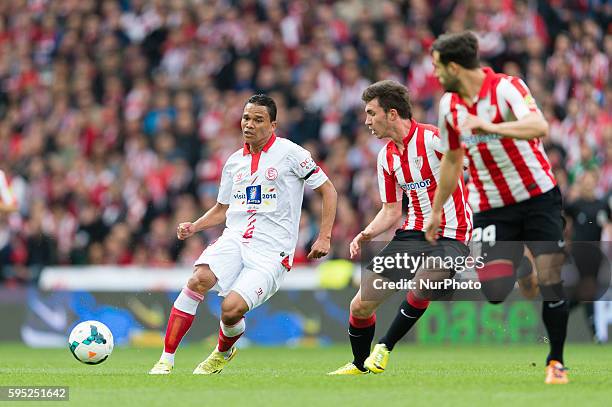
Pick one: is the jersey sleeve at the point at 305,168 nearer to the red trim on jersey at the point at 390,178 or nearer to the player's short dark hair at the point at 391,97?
the red trim on jersey at the point at 390,178

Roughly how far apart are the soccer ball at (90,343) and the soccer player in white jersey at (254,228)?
0.46 meters

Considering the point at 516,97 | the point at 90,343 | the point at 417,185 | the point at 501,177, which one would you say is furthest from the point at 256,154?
the point at 516,97

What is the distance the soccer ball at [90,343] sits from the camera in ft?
29.9

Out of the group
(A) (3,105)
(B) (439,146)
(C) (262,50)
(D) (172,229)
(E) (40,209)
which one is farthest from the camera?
(A) (3,105)

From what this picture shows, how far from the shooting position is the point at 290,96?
1856 cm

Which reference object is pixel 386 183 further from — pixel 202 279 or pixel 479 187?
pixel 202 279

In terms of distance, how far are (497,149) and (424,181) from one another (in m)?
1.18

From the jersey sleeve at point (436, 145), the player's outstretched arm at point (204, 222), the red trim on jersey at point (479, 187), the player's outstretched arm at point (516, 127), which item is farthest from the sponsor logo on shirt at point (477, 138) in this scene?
the player's outstretched arm at point (204, 222)

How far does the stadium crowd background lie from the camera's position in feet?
55.2

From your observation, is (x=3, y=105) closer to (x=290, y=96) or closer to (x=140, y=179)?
(x=140, y=179)

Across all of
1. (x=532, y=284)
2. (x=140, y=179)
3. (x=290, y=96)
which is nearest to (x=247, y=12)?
(x=290, y=96)

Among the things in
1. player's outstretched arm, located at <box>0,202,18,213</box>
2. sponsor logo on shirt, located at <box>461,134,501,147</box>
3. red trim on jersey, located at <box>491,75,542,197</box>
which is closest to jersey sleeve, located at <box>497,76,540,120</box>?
sponsor logo on shirt, located at <box>461,134,501,147</box>

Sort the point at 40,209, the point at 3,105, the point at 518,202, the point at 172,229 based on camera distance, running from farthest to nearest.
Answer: the point at 3,105
the point at 40,209
the point at 172,229
the point at 518,202

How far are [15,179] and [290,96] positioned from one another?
14.6 ft
